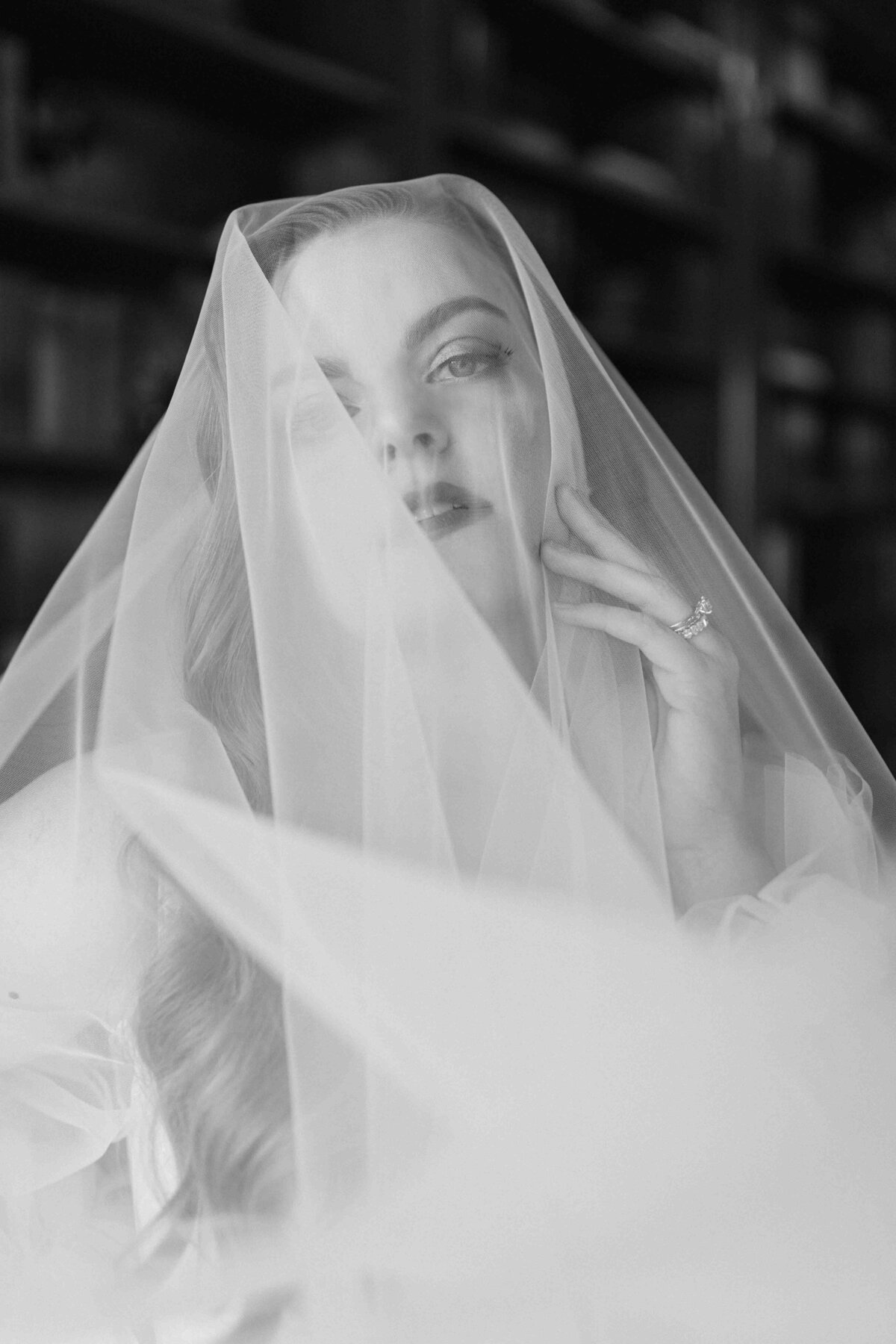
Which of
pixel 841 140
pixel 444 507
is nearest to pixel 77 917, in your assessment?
pixel 444 507

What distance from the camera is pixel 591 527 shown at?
884 millimetres

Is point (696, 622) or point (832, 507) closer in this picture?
point (696, 622)

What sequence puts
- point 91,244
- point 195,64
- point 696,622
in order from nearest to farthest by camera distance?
point 696,622
point 91,244
point 195,64

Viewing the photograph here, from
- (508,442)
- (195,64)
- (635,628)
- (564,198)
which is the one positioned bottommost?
(635,628)

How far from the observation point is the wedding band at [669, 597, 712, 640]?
3.01 ft

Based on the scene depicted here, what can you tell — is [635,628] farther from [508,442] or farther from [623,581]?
[508,442]

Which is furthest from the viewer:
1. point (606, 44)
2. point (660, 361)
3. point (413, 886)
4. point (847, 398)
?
point (847, 398)

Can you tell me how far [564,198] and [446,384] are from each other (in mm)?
1938

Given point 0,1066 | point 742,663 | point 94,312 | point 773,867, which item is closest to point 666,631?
point 742,663

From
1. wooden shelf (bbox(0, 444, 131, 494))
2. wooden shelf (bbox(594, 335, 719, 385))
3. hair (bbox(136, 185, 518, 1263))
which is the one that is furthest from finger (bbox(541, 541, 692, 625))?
wooden shelf (bbox(594, 335, 719, 385))

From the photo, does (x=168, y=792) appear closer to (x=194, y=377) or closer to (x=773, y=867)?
(x=194, y=377)

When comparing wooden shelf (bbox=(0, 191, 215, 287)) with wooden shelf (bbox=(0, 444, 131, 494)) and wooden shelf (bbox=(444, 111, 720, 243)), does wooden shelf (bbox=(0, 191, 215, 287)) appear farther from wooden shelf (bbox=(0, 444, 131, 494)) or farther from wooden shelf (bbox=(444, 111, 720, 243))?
wooden shelf (bbox=(444, 111, 720, 243))

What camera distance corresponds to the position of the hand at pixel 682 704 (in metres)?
0.88

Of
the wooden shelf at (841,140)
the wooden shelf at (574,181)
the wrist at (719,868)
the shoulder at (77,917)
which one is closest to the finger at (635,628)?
the wrist at (719,868)
